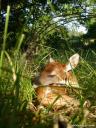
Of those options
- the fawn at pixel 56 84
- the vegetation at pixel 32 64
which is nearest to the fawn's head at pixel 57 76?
the fawn at pixel 56 84

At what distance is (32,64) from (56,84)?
1501 millimetres

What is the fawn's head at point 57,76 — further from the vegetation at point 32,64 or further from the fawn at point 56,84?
the vegetation at point 32,64

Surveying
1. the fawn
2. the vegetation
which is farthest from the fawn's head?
the vegetation

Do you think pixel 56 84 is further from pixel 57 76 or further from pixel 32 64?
pixel 32 64

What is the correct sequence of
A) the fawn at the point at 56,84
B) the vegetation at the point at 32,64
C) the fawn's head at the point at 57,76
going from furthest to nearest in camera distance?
the fawn's head at the point at 57,76 < the fawn at the point at 56,84 < the vegetation at the point at 32,64

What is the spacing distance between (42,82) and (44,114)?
0.79 metres

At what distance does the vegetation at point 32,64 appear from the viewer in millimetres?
2475

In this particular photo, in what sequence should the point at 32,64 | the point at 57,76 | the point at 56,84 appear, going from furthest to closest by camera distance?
the point at 32,64 → the point at 57,76 → the point at 56,84

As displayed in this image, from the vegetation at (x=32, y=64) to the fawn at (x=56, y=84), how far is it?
0.34 feet

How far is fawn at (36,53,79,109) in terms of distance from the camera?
3.79m

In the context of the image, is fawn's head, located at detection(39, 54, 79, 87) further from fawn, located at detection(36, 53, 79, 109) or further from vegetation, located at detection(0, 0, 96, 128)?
vegetation, located at detection(0, 0, 96, 128)

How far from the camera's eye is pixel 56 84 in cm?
409

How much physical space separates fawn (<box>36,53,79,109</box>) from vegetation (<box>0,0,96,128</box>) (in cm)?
10

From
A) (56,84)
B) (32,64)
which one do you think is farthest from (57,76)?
(32,64)
